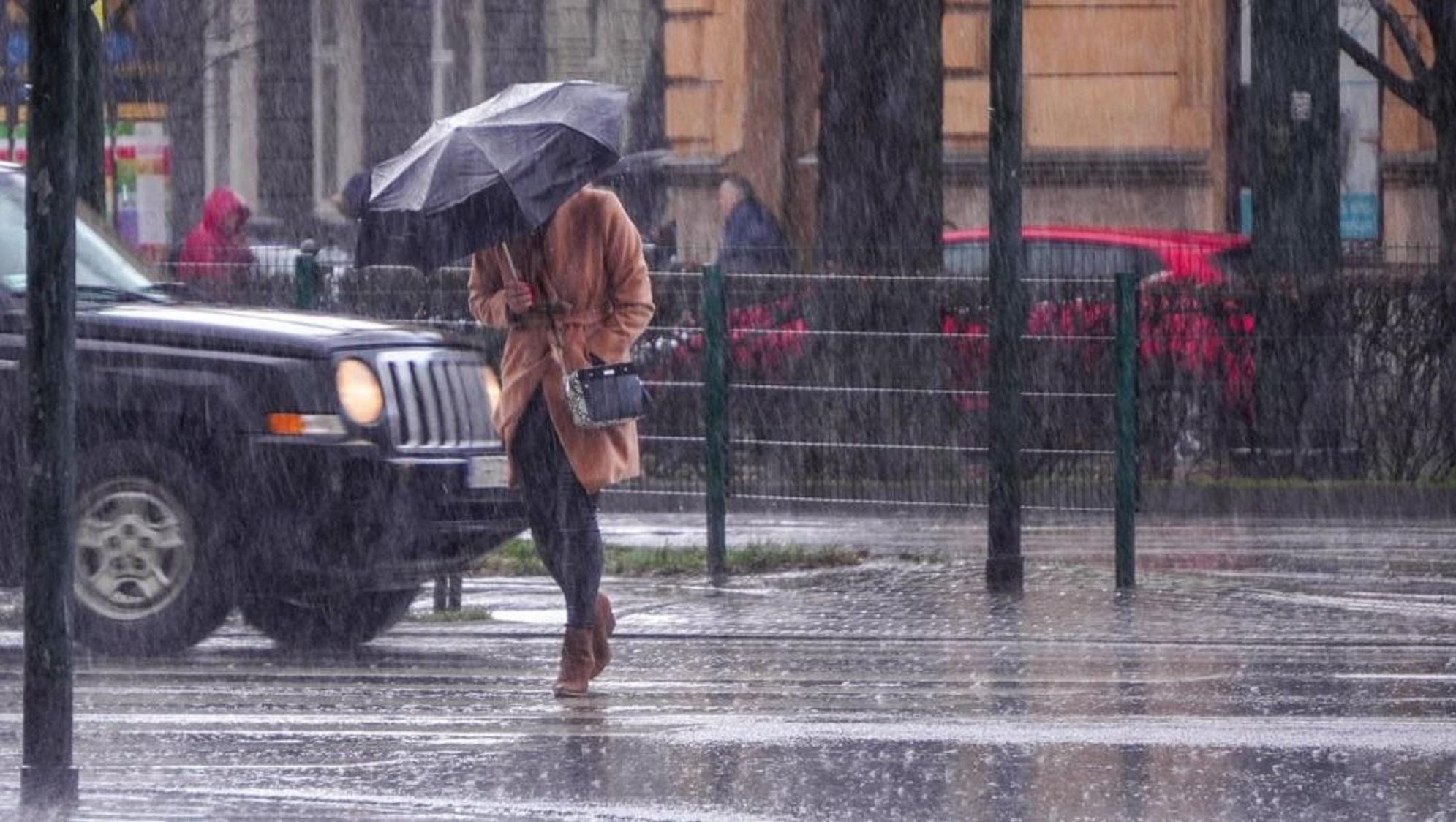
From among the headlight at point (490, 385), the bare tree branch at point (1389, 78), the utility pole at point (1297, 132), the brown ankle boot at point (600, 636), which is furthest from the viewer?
the bare tree branch at point (1389, 78)

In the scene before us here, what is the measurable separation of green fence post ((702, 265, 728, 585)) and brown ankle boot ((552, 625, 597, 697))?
162 inches

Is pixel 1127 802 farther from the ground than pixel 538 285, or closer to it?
closer to it

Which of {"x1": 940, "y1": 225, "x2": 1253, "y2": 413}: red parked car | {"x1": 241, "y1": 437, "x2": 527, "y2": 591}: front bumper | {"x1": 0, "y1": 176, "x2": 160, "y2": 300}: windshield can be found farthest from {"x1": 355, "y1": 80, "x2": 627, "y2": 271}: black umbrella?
{"x1": 940, "y1": 225, "x2": 1253, "y2": 413}: red parked car

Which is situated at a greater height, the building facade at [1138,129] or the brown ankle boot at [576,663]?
the building facade at [1138,129]

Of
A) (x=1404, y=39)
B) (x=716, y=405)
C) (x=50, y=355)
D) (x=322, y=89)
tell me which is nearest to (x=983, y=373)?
(x=716, y=405)

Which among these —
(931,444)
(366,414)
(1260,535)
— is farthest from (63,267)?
(1260,535)

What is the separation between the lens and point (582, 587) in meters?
9.76

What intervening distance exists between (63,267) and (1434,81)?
56.4 ft

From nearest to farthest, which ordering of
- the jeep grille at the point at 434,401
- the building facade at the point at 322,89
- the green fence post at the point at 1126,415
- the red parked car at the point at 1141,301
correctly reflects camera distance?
the jeep grille at the point at 434,401
the green fence post at the point at 1126,415
the red parked car at the point at 1141,301
the building facade at the point at 322,89

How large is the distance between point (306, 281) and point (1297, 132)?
7056 mm

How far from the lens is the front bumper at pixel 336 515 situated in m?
10.7

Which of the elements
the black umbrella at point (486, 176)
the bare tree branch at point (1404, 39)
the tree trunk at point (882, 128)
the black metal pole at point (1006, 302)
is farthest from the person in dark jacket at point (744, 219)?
the black umbrella at point (486, 176)

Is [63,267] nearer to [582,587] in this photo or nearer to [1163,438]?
[582,587]

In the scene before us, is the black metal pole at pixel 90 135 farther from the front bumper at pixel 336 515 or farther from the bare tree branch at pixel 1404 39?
the bare tree branch at pixel 1404 39
